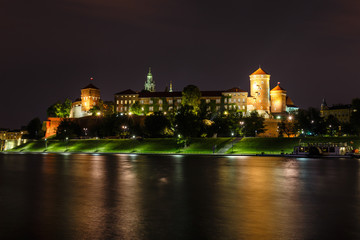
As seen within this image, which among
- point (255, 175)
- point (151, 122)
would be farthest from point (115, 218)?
point (151, 122)

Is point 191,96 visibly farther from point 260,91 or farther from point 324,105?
point 324,105

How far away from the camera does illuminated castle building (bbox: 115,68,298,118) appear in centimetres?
13750

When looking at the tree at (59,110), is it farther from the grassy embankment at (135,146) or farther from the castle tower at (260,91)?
the castle tower at (260,91)

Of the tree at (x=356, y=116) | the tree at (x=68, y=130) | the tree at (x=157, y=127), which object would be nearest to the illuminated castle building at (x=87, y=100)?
the tree at (x=68, y=130)

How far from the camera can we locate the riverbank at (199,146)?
208 ft

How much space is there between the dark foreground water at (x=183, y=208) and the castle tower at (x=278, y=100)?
122 metres

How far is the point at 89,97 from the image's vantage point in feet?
500

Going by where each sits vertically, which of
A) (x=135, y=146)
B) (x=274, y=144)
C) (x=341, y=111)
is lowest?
(x=135, y=146)

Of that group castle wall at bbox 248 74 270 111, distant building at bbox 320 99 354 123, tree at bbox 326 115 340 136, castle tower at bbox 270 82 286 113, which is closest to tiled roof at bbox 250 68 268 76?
castle wall at bbox 248 74 270 111

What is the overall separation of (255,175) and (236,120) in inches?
2666

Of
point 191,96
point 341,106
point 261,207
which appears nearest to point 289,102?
point 341,106

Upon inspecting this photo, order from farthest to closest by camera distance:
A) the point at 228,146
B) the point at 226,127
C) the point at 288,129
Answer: the point at 288,129
the point at 226,127
the point at 228,146

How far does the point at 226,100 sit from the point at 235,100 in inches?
126

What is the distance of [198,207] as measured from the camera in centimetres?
1631
